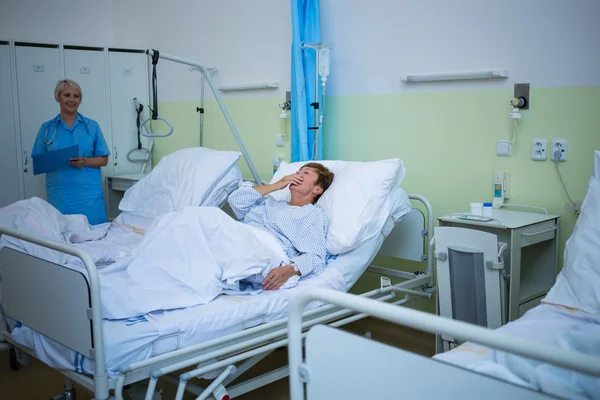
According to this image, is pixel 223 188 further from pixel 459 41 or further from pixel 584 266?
pixel 584 266

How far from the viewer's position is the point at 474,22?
301cm

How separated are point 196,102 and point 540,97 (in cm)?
266

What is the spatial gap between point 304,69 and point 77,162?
1.46 metres

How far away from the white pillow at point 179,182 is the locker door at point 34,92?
116 cm

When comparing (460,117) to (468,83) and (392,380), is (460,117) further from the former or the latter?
(392,380)

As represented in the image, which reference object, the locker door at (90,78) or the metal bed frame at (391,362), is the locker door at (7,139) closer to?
the locker door at (90,78)

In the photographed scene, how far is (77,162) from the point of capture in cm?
362

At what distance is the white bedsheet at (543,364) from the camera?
4.00 feet

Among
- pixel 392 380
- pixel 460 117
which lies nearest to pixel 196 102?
pixel 460 117

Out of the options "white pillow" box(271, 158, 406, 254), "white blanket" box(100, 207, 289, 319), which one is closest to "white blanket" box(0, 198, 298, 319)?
"white blanket" box(100, 207, 289, 319)

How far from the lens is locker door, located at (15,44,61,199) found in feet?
14.0

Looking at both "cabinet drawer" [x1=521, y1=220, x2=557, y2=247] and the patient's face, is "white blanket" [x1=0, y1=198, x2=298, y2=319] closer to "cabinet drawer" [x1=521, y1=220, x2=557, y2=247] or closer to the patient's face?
the patient's face

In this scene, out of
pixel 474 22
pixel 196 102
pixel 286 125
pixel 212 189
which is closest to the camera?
pixel 474 22

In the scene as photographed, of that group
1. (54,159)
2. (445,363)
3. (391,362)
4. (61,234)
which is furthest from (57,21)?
(445,363)
